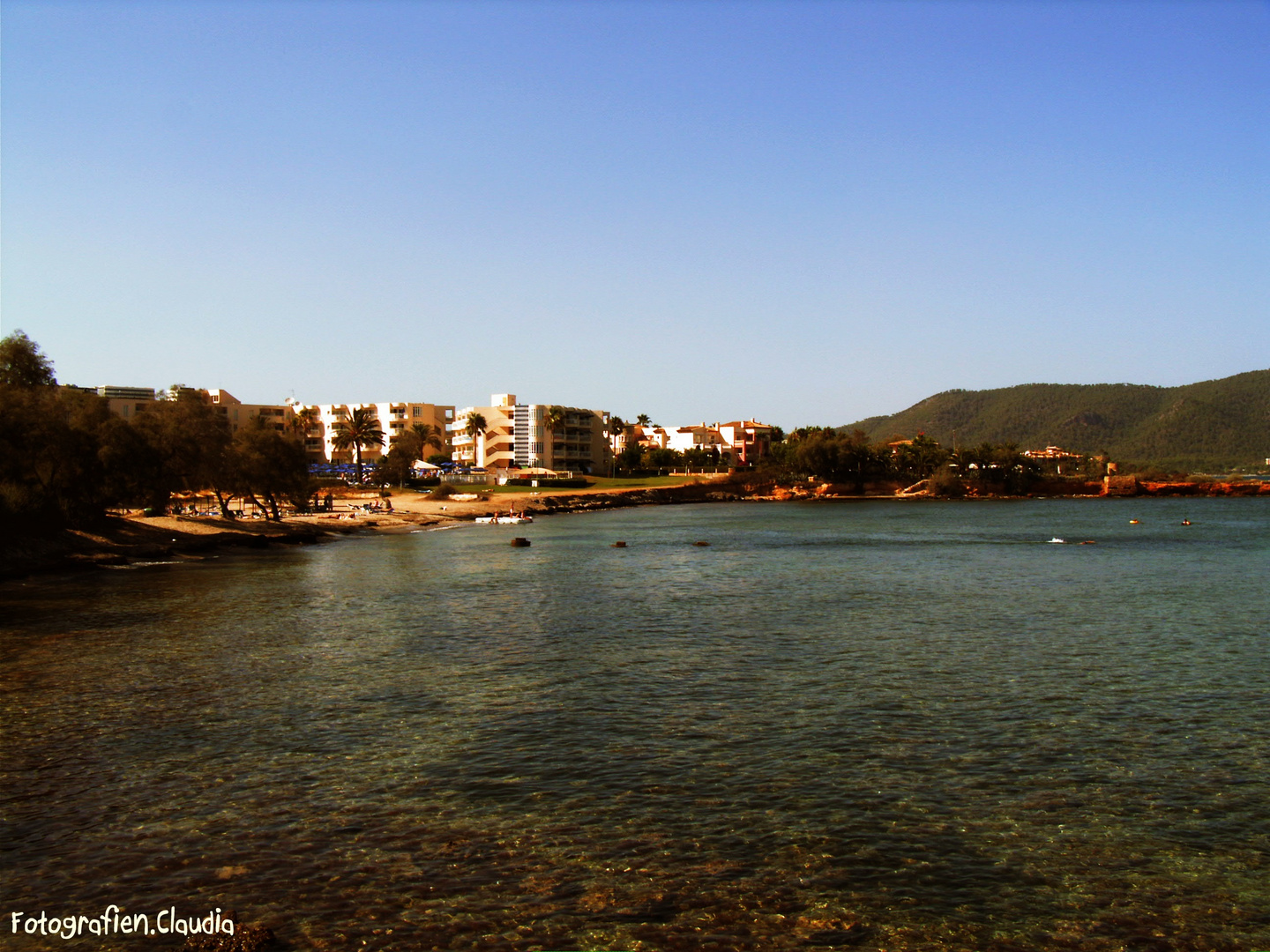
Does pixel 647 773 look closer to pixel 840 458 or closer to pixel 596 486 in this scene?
pixel 596 486

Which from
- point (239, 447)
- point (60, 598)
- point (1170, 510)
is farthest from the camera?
point (1170, 510)

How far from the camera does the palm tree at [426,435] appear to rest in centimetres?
17741

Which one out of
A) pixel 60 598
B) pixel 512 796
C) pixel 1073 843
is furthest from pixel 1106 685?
pixel 60 598

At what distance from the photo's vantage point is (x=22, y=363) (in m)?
61.3

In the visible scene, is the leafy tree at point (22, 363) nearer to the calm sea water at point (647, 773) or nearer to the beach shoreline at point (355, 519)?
the beach shoreline at point (355, 519)

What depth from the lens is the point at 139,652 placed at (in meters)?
29.0

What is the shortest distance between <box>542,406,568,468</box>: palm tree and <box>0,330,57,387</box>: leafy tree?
12695cm

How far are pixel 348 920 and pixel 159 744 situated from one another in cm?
993

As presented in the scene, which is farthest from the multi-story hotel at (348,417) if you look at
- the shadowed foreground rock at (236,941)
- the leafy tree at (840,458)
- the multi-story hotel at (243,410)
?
the shadowed foreground rock at (236,941)

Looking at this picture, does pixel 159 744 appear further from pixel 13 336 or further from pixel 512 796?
pixel 13 336

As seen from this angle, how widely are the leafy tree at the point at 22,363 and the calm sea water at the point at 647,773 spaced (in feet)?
87.8

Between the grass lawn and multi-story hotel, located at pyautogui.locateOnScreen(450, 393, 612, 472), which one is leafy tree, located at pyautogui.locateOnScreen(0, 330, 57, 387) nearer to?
the grass lawn

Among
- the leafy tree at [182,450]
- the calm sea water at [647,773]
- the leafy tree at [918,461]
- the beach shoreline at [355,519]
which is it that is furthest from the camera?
the leafy tree at [918,461]

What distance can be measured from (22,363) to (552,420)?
129432 millimetres
